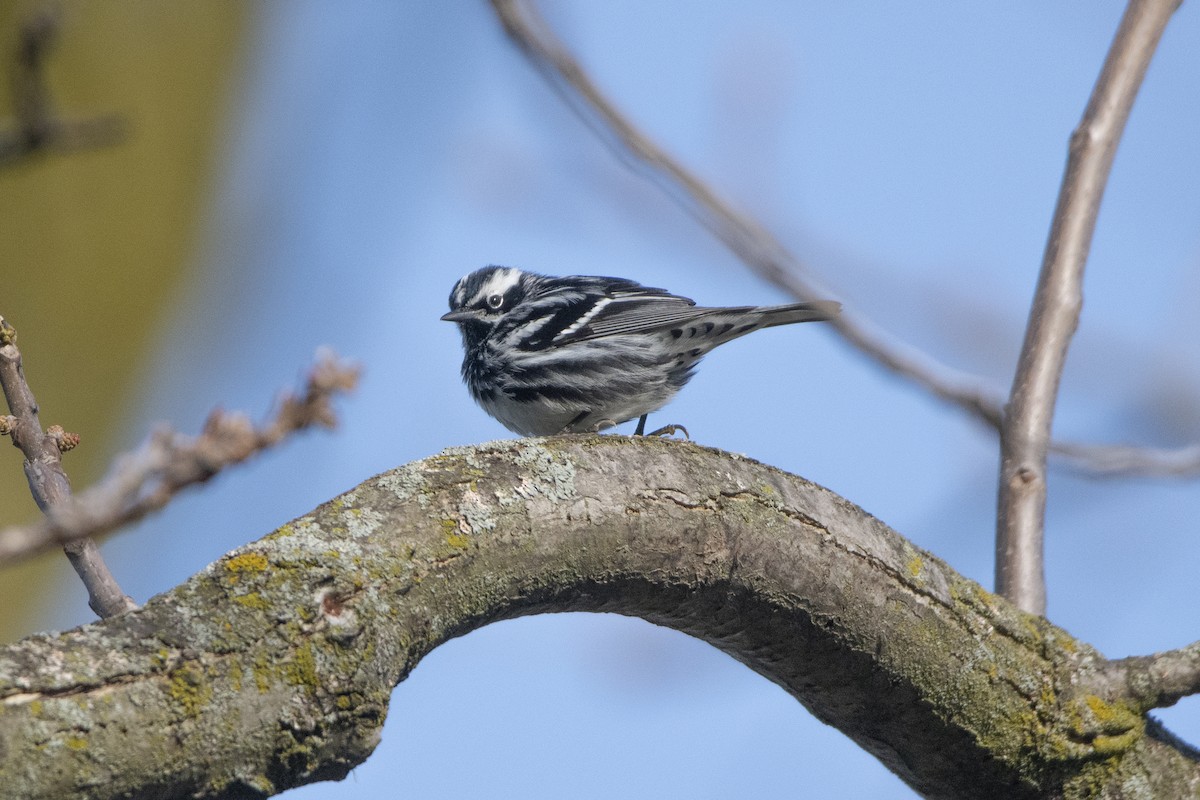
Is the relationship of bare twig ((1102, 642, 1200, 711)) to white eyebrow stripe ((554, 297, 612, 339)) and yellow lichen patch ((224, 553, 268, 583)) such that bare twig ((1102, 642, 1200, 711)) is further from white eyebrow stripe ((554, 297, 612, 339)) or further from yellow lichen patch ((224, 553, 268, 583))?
white eyebrow stripe ((554, 297, 612, 339))

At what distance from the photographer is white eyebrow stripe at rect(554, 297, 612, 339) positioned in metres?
5.93

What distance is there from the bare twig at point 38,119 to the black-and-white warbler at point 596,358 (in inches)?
155

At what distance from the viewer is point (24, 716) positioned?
1.89 metres

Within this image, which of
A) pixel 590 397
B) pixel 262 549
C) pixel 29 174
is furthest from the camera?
pixel 29 174

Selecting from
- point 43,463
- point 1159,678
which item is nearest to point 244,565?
point 43,463

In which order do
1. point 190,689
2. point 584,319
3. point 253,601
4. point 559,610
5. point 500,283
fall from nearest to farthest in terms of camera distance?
point 190,689 < point 253,601 < point 559,610 < point 584,319 < point 500,283

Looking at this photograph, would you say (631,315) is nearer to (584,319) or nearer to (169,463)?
(584,319)

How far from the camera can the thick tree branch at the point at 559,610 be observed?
204 cm

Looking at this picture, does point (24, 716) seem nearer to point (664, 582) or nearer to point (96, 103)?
point (664, 582)

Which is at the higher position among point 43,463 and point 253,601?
point 43,463

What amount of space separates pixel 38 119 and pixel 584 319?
455cm

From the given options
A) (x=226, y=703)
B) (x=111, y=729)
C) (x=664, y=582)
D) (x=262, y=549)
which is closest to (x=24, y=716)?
(x=111, y=729)

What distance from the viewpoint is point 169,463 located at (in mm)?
1663

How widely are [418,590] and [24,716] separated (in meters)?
0.81
